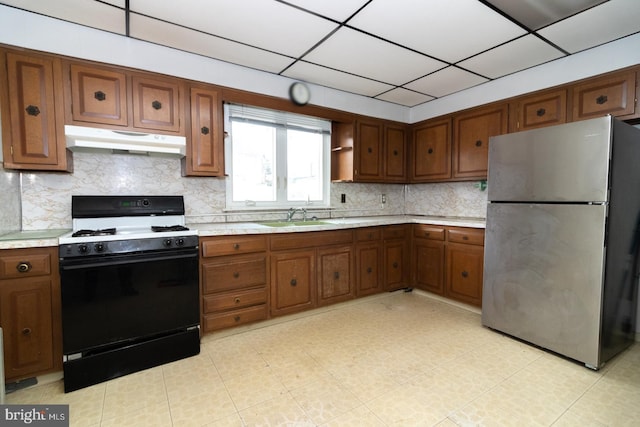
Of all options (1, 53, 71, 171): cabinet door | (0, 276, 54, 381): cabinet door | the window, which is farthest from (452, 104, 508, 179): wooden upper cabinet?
(0, 276, 54, 381): cabinet door

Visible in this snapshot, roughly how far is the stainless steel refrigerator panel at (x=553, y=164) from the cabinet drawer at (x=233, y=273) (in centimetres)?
213

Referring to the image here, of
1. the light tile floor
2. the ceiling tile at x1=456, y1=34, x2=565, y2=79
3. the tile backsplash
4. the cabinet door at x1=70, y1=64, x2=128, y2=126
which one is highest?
the ceiling tile at x1=456, y1=34, x2=565, y2=79

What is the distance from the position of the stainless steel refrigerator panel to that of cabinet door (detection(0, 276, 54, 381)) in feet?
11.1

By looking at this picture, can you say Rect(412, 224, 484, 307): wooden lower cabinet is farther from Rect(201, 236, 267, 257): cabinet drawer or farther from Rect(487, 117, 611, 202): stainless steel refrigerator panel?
Rect(201, 236, 267, 257): cabinet drawer

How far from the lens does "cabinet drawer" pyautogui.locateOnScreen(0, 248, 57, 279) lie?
1763 mm

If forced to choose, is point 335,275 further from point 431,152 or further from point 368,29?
point 368,29

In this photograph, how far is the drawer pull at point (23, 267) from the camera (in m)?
1.79

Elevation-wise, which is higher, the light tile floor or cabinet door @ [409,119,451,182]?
cabinet door @ [409,119,451,182]

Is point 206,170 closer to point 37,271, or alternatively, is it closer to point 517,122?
point 37,271

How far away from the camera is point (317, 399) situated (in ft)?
5.82

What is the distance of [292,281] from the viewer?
285 centimetres

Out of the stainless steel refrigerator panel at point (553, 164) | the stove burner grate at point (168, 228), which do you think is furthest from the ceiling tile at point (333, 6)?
the stove burner grate at point (168, 228)

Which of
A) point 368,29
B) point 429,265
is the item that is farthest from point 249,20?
point 429,265

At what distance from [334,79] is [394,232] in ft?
6.08
